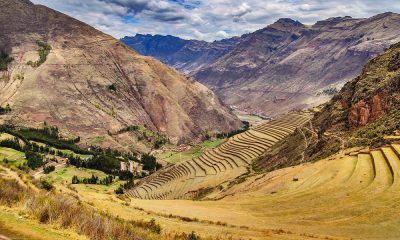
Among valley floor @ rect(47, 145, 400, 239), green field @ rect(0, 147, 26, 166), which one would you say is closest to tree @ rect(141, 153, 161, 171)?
green field @ rect(0, 147, 26, 166)

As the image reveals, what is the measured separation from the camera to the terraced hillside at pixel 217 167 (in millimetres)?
75625

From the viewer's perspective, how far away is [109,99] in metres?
198

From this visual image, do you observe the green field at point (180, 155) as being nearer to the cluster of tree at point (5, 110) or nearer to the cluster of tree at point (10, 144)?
the cluster of tree at point (10, 144)

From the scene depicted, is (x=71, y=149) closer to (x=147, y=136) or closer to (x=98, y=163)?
(x=98, y=163)

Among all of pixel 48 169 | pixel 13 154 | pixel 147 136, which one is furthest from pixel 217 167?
pixel 147 136

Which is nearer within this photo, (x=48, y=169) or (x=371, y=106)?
(x=371, y=106)

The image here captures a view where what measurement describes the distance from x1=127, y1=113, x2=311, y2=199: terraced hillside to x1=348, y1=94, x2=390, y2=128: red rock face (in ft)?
72.5

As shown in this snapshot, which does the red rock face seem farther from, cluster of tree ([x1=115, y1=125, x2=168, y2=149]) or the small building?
cluster of tree ([x1=115, y1=125, x2=168, y2=149])

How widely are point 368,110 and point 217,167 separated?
35569 millimetres

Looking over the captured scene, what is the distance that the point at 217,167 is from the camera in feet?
285

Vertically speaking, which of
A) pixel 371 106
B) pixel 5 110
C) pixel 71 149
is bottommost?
pixel 71 149

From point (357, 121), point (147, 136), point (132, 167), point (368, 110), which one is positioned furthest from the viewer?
point (147, 136)

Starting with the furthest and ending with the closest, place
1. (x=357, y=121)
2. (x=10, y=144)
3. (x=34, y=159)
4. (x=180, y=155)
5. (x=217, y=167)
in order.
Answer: (x=180, y=155) < (x=10, y=144) < (x=34, y=159) < (x=217, y=167) < (x=357, y=121)

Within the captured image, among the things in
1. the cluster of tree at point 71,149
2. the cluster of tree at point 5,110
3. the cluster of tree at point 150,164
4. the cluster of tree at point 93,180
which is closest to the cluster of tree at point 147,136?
the cluster of tree at point 71,149
